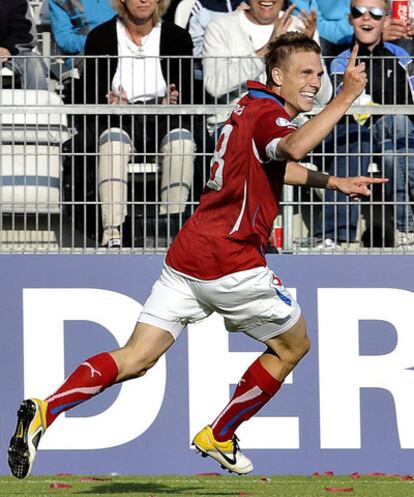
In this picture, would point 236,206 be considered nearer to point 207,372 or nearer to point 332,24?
point 207,372

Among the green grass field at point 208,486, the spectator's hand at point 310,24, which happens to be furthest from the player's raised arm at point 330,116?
the spectator's hand at point 310,24

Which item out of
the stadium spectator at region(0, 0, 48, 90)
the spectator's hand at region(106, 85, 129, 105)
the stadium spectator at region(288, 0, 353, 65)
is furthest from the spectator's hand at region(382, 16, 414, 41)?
the stadium spectator at region(0, 0, 48, 90)

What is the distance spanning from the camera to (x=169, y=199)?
434 inches

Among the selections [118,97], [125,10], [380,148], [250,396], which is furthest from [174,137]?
[250,396]

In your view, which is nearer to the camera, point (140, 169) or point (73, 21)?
point (140, 169)

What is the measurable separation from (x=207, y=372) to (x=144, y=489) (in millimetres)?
1826

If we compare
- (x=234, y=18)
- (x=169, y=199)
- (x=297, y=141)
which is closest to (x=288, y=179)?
(x=297, y=141)

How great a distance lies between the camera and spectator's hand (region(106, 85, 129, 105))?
36.0ft

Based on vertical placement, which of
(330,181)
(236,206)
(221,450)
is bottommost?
(221,450)

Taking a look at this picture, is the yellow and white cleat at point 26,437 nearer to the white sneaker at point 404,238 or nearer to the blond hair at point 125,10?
the white sneaker at point 404,238

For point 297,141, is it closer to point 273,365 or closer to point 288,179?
point 288,179

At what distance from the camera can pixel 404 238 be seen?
36.4ft

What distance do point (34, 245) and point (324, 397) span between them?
8.21 feet

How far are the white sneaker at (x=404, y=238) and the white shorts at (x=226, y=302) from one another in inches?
115
